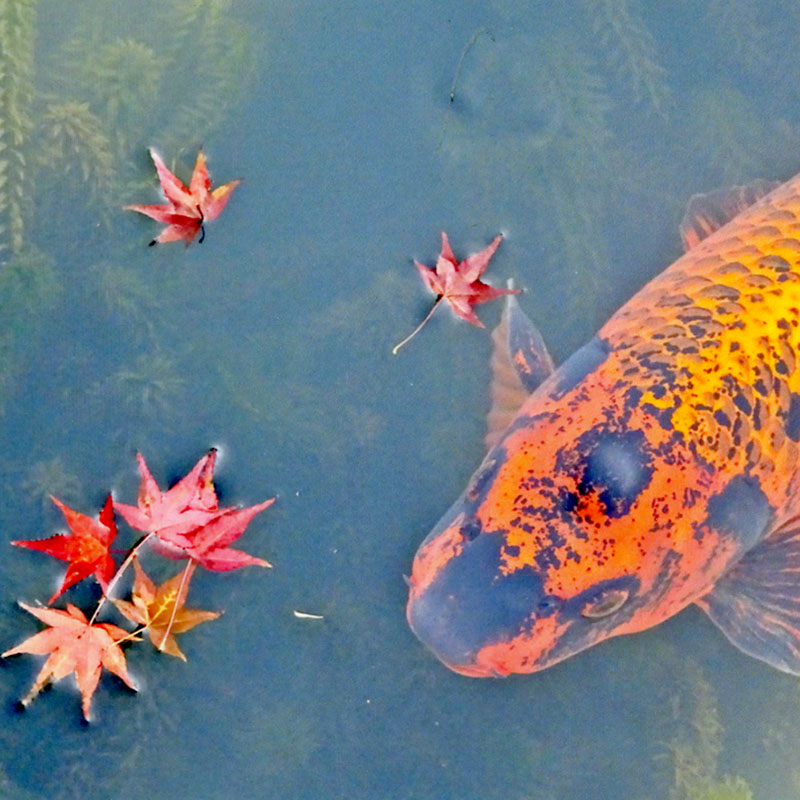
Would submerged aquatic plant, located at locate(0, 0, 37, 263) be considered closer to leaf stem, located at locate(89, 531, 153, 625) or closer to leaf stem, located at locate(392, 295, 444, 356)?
leaf stem, located at locate(89, 531, 153, 625)

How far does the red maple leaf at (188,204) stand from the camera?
9.38 feet

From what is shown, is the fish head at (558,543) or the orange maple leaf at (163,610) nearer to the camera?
the fish head at (558,543)

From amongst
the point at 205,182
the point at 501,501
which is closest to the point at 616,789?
the point at 501,501

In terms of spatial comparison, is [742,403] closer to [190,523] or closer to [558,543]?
[558,543]

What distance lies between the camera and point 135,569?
2670 millimetres

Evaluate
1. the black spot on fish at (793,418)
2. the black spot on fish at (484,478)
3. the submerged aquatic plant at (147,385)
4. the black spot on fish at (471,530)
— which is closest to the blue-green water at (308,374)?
the submerged aquatic plant at (147,385)

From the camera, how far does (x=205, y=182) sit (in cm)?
289

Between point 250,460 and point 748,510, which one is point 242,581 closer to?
point 250,460

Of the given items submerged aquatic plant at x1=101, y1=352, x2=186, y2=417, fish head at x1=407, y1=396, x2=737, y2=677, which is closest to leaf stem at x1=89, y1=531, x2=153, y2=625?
submerged aquatic plant at x1=101, y1=352, x2=186, y2=417

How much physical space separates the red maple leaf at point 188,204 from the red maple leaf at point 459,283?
0.67 m

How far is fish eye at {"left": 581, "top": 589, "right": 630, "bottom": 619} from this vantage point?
228 centimetres

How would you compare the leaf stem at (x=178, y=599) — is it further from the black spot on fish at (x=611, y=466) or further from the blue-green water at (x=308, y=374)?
the black spot on fish at (x=611, y=466)

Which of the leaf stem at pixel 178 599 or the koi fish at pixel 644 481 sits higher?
the koi fish at pixel 644 481

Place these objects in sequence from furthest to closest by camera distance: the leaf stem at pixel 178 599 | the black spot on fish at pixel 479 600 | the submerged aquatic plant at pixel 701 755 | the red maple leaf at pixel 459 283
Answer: the red maple leaf at pixel 459 283
the submerged aquatic plant at pixel 701 755
the leaf stem at pixel 178 599
the black spot on fish at pixel 479 600
